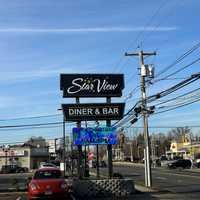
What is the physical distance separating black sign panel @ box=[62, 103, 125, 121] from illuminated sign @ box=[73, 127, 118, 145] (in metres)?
0.81

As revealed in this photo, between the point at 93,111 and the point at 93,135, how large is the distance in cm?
156

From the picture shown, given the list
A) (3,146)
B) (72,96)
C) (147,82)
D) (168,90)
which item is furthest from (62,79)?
(3,146)

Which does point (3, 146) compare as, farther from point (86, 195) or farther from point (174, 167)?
point (86, 195)

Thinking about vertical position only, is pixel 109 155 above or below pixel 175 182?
above

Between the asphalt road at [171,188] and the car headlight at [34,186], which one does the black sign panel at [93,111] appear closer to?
the asphalt road at [171,188]

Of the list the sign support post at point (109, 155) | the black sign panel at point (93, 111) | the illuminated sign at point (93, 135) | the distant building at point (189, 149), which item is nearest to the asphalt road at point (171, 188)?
the sign support post at point (109, 155)

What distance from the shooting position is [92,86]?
1378 inches

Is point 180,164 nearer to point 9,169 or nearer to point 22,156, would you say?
point 9,169

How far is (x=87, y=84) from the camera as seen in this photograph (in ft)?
115

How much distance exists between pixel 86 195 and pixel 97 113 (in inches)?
240

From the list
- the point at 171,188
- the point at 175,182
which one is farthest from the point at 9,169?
the point at 171,188

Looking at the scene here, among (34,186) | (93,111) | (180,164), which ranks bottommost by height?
(34,186)

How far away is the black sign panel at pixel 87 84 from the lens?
34.8 metres

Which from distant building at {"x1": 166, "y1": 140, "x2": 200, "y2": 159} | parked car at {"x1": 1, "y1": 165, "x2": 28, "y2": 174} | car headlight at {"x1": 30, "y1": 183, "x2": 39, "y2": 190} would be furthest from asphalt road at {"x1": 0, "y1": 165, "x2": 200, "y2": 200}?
distant building at {"x1": 166, "y1": 140, "x2": 200, "y2": 159}
